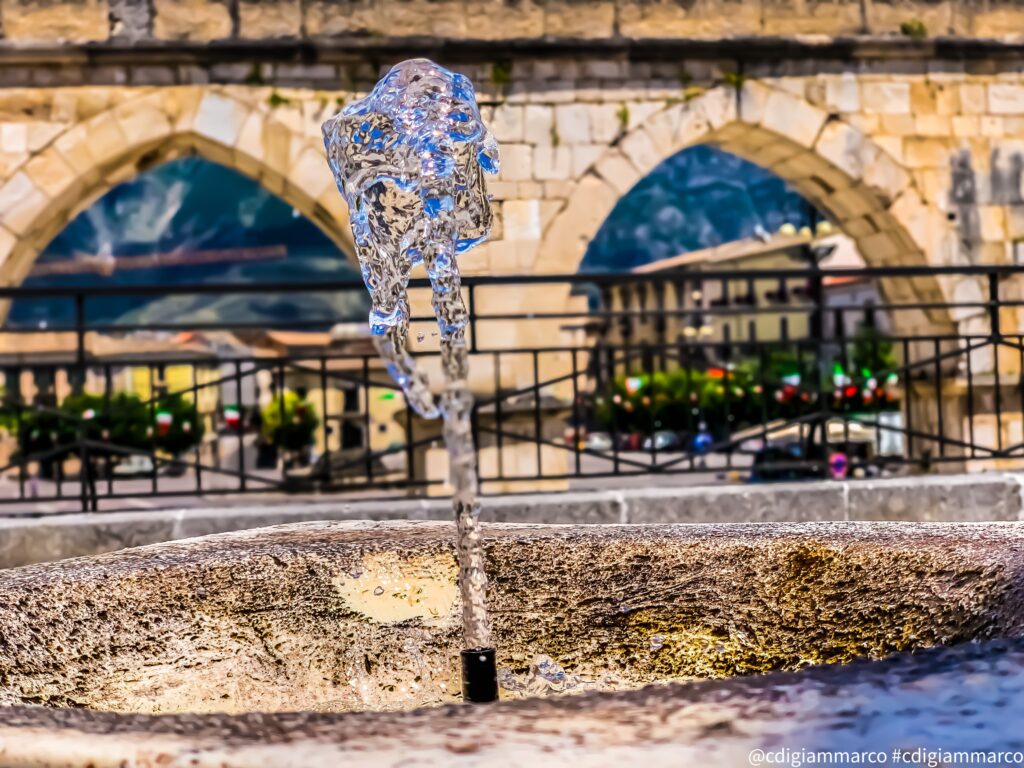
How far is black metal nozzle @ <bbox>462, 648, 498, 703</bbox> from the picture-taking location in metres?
1.68

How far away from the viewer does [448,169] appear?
6.83 ft

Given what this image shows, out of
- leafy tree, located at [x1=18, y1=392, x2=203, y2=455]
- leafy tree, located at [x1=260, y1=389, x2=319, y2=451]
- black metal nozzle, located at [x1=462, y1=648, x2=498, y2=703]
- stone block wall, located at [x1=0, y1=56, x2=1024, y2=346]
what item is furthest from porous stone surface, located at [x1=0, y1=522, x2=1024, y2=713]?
leafy tree, located at [x1=260, y1=389, x2=319, y2=451]

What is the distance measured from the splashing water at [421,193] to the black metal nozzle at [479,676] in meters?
0.31

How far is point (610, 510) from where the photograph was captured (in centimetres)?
487

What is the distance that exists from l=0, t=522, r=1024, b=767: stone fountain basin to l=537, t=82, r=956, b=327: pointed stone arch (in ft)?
20.9

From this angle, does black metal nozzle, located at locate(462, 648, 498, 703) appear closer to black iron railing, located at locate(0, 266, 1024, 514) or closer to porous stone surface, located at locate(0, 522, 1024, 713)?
porous stone surface, located at locate(0, 522, 1024, 713)

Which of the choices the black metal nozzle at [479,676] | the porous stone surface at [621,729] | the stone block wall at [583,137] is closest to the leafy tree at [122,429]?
the stone block wall at [583,137]

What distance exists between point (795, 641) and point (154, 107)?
280 inches

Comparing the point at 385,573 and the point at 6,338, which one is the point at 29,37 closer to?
the point at 385,573

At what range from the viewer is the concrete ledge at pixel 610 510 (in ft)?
15.1

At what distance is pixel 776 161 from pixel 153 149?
423 cm

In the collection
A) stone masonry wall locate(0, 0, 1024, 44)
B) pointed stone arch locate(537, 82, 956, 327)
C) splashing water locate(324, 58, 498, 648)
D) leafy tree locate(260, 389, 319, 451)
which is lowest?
leafy tree locate(260, 389, 319, 451)

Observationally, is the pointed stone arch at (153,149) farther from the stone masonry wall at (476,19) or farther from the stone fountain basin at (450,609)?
the stone fountain basin at (450,609)

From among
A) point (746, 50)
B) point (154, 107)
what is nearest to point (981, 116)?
point (746, 50)
